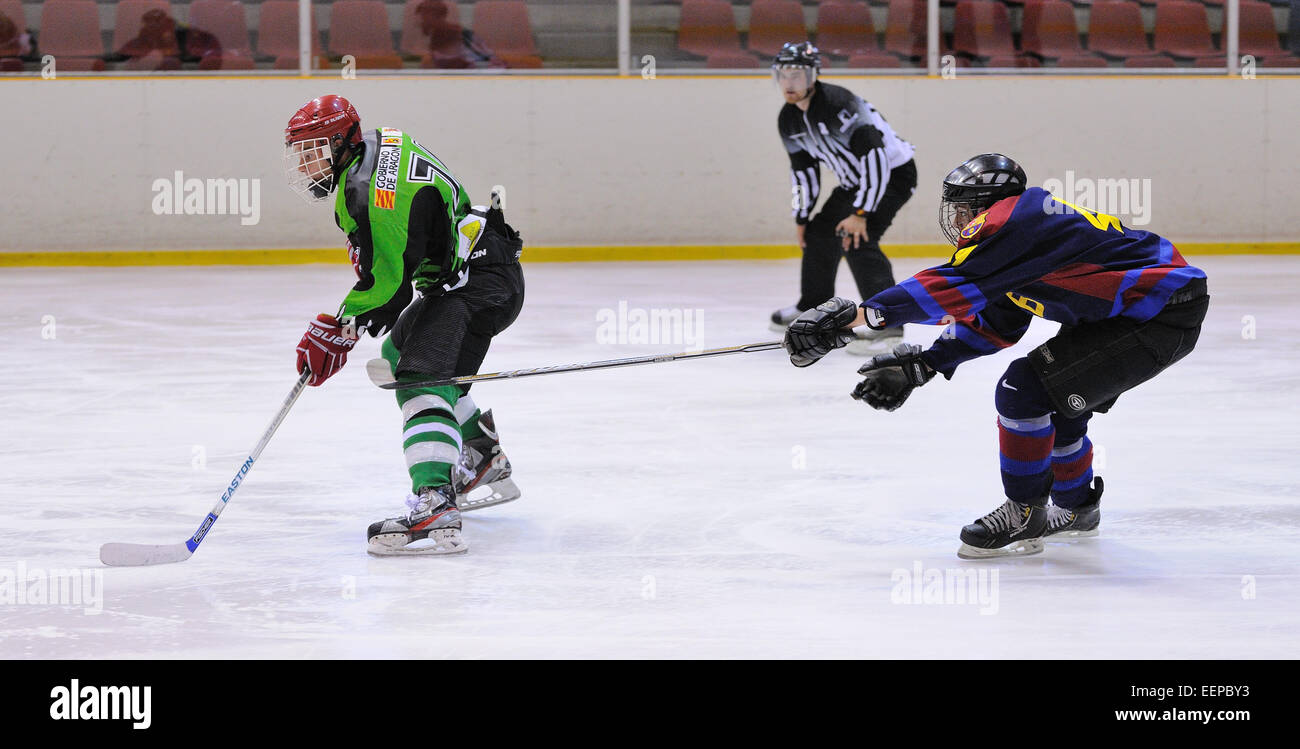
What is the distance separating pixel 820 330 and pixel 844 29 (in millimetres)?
8233

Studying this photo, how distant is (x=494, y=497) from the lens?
12.6 feet

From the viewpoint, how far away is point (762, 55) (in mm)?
10891

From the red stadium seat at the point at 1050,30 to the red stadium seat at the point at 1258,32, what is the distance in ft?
3.58

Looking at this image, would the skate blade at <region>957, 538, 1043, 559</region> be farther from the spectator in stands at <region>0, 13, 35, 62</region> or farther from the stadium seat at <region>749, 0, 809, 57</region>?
the spectator in stands at <region>0, 13, 35, 62</region>

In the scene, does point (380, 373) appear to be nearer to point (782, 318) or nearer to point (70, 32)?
point (782, 318)

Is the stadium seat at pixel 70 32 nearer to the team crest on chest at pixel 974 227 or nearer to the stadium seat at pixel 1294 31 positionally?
the stadium seat at pixel 1294 31

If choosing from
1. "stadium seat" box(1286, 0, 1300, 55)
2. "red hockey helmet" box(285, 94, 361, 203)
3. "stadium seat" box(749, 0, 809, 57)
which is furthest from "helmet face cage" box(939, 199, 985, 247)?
"stadium seat" box(1286, 0, 1300, 55)

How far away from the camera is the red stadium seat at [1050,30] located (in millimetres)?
10852

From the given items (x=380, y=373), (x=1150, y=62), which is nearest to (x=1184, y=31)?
(x=1150, y=62)

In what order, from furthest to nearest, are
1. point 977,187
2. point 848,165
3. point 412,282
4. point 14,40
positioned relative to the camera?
point 14,40 < point 848,165 < point 412,282 < point 977,187

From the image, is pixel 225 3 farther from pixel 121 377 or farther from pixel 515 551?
pixel 515 551

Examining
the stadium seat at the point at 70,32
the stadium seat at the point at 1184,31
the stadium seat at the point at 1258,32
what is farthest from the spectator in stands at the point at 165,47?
the stadium seat at the point at 1258,32
